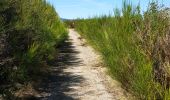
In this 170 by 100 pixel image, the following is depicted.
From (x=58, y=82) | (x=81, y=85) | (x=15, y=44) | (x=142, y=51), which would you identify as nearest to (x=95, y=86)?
(x=81, y=85)

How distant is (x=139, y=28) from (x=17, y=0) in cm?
324

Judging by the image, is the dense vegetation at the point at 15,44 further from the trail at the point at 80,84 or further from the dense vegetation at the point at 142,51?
the dense vegetation at the point at 142,51

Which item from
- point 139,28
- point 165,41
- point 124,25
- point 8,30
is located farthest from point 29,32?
point 165,41

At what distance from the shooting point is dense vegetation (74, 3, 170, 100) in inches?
287

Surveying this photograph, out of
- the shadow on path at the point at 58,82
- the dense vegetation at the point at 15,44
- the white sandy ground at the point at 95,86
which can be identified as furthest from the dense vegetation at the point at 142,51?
the dense vegetation at the point at 15,44

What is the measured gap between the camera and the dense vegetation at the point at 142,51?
7285 mm

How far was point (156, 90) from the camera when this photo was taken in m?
7.22

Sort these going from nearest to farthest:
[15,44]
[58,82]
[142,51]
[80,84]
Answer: [142,51] < [15,44] < [80,84] < [58,82]

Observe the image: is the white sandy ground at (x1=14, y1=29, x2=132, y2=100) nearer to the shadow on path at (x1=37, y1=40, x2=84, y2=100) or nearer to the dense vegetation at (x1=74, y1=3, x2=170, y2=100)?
the shadow on path at (x1=37, y1=40, x2=84, y2=100)

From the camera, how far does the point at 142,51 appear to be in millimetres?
8055

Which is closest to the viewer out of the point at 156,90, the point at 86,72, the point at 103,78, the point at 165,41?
the point at 156,90

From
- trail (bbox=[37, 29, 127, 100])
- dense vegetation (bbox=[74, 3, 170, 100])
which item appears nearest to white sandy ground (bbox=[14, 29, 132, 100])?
trail (bbox=[37, 29, 127, 100])

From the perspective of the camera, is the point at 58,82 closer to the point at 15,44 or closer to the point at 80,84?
the point at 80,84

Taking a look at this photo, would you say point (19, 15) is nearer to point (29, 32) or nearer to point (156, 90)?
point (29, 32)
